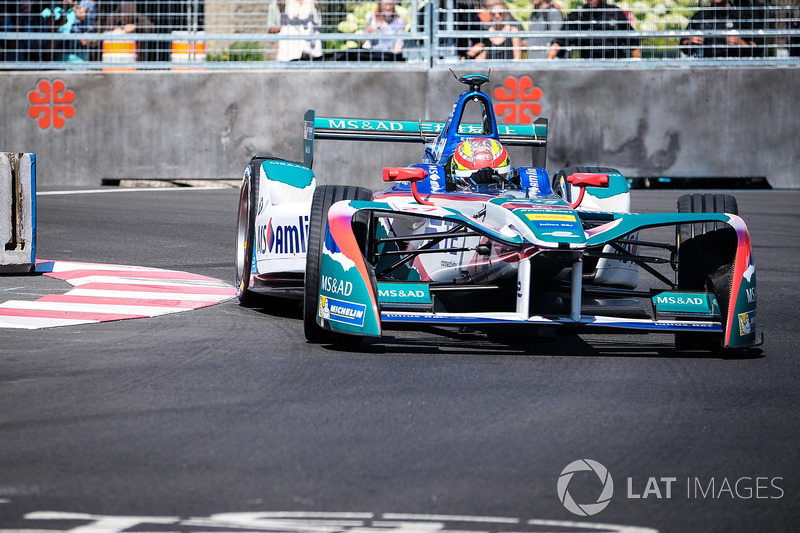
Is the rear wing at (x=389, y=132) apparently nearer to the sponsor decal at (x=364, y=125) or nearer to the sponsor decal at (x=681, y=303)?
Result: the sponsor decal at (x=364, y=125)

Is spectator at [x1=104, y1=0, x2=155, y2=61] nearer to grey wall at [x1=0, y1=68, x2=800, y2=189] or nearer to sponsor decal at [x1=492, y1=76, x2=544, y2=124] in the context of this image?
grey wall at [x1=0, y1=68, x2=800, y2=189]

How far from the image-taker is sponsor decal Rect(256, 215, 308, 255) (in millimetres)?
7371

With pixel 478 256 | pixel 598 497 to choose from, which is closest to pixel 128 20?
pixel 478 256

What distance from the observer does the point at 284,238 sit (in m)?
7.44

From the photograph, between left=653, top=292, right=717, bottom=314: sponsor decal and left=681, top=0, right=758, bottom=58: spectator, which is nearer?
left=653, top=292, right=717, bottom=314: sponsor decal

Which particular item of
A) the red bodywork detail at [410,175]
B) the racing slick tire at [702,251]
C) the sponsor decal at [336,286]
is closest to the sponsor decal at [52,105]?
the red bodywork detail at [410,175]

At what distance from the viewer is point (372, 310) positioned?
19.4ft

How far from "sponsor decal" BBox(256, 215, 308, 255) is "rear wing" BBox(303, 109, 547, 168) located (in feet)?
3.89

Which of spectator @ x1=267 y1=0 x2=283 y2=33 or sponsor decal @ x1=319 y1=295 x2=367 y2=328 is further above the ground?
spectator @ x1=267 y1=0 x2=283 y2=33

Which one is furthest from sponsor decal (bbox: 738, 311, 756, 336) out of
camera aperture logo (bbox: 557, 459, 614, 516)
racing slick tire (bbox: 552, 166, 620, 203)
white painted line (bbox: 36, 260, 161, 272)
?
white painted line (bbox: 36, 260, 161, 272)

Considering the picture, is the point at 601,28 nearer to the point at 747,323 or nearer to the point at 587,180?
the point at 587,180

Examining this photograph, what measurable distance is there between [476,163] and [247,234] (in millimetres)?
1581

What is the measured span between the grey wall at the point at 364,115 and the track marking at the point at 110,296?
739cm

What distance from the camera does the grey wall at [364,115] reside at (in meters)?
16.4
